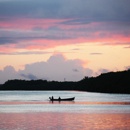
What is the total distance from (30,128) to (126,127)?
35.5 ft

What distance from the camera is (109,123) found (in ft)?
190

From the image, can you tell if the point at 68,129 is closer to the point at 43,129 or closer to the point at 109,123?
the point at 43,129

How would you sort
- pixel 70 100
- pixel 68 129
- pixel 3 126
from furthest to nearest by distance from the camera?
pixel 70 100, pixel 3 126, pixel 68 129

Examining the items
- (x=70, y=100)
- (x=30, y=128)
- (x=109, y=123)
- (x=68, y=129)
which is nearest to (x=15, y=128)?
(x=30, y=128)

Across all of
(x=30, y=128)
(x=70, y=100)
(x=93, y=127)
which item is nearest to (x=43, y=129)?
(x=30, y=128)

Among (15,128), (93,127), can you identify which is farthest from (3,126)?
(93,127)

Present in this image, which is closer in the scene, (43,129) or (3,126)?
(43,129)

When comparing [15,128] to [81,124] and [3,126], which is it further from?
[81,124]

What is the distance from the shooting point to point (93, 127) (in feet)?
174

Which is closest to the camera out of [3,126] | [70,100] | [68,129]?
[68,129]

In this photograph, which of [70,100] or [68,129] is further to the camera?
[70,100]

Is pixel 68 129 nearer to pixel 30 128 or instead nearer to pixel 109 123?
pixel 30 128

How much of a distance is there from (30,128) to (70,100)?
83.0m

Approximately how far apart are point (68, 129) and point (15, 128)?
19.9 feet
